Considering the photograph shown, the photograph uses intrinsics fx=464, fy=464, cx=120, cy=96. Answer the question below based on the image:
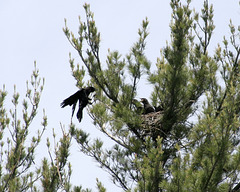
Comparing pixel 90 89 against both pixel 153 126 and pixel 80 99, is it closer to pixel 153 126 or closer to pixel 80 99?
pixel 80 99

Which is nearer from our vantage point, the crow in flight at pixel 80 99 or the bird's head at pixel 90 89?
the crow in flight at pixel 80 99

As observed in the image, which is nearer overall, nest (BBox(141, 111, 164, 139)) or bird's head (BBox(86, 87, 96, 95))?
nest (BBox(141, 111, 164, 139))

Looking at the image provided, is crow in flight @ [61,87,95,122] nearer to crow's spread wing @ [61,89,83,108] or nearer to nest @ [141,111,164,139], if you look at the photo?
crow's spread wing @ [61,89,83,108]

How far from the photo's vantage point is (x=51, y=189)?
561 centimetres

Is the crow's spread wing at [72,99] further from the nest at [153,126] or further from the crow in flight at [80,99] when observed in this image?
the nest at [153,126]

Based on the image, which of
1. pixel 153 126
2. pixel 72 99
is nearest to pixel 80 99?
pixel 72 99

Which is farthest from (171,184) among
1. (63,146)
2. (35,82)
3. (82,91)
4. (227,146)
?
(35,82)

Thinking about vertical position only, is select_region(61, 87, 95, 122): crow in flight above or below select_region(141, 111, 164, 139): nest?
above

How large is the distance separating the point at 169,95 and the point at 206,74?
2.25 feet

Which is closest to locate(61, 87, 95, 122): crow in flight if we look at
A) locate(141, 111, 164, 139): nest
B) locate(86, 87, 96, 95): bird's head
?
locate(86, 87, 96, 95): bird's head

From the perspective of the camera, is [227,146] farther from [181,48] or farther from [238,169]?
[181,48]

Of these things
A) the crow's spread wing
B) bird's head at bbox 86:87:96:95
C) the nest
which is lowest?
the nest

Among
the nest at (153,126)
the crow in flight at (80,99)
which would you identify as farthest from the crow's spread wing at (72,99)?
the nest at (153,126)

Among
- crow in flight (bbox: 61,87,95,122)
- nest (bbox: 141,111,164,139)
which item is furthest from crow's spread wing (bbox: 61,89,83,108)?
nest (bbox: 141,111,164,139)
